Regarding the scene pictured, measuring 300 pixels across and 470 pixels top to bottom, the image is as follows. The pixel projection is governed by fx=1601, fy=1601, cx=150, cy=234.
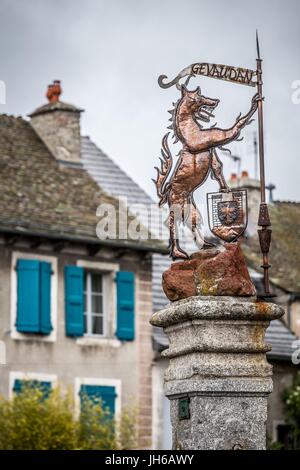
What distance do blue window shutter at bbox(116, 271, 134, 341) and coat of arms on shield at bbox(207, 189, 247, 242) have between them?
63.3ft

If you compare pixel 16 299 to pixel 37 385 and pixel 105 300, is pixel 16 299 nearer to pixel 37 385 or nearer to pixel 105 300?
pixel 37 385

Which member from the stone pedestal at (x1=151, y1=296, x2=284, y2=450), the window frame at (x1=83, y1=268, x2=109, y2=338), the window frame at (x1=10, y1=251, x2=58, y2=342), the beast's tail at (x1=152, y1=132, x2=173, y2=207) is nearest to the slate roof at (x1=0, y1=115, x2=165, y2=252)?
the window frame at (x1=10, y1=251, x2=58, y2=342)

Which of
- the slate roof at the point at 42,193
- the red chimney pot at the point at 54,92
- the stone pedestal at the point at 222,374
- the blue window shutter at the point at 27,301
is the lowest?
the stone pedestal at the point at 222,374

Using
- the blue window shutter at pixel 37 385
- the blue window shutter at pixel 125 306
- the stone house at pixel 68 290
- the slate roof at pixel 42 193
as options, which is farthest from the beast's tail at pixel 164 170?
the blue window shutter at pixel 125 306

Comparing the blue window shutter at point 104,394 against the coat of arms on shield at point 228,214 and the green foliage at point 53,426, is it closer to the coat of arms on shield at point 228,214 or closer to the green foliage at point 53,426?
the green foliage at point 53,426

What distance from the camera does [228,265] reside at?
1207 cm

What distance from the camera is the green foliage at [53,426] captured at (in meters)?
27.0

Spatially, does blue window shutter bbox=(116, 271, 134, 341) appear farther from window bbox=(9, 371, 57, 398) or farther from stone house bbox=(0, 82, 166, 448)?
window bbox=(9, 371, 57, 398)

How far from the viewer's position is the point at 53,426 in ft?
89.2

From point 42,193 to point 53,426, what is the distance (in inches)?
250

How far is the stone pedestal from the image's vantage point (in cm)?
1169

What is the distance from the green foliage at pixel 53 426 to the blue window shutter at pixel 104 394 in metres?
1.92

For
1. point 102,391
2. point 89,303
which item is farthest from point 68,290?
point 102,391

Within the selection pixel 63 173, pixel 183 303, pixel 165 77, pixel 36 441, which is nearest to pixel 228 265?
pixel 183 303
